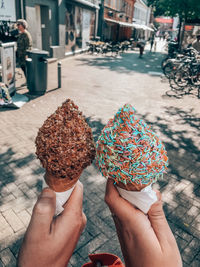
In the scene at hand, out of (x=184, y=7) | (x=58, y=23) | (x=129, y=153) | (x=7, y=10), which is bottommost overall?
(x=129, y=153)

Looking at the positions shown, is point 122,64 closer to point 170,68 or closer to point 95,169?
point 170,68

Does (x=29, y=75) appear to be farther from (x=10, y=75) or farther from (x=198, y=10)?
(x=198, y=10)

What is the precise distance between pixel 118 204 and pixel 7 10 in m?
13.1

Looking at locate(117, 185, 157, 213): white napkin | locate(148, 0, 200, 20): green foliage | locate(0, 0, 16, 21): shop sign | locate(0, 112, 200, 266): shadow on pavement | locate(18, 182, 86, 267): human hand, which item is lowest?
locate(0, 112, 200, 266): shadow on pavement

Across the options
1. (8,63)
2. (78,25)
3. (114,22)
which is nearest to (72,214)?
(8,63)

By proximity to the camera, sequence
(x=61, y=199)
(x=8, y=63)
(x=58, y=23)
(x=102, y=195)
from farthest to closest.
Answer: (x=58, y=23) < (x=8, y=63) < (x=102, y=195) < (x=61, y=199)

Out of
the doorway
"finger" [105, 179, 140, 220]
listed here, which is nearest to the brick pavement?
"finger" [105, 179, 140, 220]

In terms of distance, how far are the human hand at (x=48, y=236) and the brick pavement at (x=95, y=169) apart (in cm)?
194

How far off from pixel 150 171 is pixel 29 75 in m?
8.15

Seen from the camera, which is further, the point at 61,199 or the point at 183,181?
the point at 183,181

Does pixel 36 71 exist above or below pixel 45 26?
below

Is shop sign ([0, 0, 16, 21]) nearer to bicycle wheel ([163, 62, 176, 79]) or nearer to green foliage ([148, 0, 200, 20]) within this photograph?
bicycle wheel ([163, 62, 176, 79])

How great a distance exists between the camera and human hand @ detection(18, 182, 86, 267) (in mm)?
1108

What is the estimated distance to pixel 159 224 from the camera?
1.16 m
